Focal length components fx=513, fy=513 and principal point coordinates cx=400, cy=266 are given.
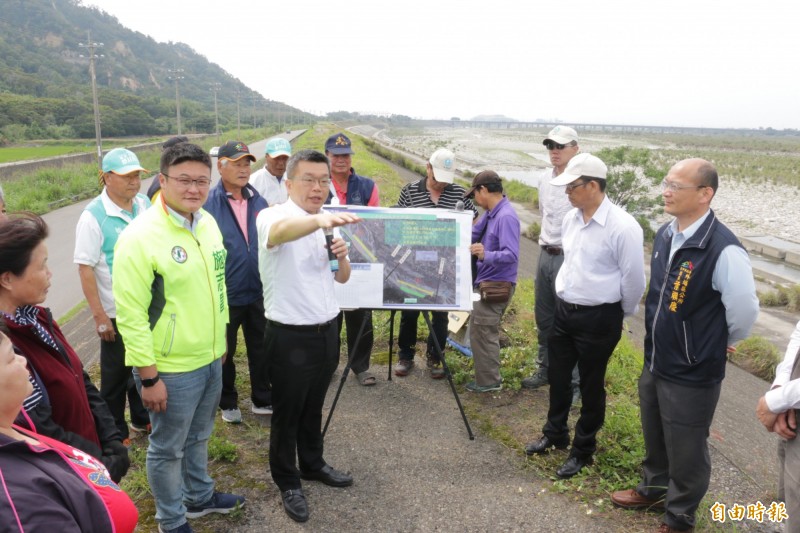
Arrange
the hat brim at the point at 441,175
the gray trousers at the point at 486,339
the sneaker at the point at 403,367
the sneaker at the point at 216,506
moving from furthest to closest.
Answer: the sneaker at the point at 403,367
the hat brim at the point at 441,175
the gray trousers at the point at 486,339
the sneaker at the point at 216,506

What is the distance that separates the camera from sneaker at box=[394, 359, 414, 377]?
5359 mm

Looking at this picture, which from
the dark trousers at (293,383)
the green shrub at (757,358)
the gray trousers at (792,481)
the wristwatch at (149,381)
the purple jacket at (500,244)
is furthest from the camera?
the green shrub at (757,358)

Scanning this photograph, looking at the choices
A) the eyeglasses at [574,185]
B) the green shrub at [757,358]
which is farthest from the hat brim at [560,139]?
the green shrub at [757,358]

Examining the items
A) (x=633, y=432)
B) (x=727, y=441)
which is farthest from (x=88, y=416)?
(x=727, y=441)

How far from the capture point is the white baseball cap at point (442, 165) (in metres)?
4.87

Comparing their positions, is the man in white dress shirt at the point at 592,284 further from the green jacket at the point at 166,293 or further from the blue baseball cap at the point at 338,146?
the green jacket at the point at 166,293

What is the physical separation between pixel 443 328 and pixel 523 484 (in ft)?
5.99

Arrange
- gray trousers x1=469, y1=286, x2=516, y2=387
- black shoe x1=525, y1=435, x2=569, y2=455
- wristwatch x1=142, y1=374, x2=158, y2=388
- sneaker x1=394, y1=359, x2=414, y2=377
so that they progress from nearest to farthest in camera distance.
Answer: wristwatch x1=142, y1=374, x2=158, y2=388 → black shoe x1=525, y1=435, x2=569, y2=455 → gray trousers x1=469, y1=286, x2=516, y2=387 → sneaker x1=394, y1=359, x2=414, y2=377

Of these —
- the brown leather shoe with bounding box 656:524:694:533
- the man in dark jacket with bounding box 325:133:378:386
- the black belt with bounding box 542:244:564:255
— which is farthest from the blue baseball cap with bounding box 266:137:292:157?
the brown leather shoe with bounding box 656:524:694:533

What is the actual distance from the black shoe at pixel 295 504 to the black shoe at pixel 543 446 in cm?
179

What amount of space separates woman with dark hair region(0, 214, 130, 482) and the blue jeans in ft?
1.91

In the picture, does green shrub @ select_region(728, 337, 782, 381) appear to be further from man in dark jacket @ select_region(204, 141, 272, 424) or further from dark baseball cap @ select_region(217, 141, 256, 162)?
dark baseball cap @ select_region(217, 141, 256, 162)

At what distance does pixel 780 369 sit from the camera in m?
2.80

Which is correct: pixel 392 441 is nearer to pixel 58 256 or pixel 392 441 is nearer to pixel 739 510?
pixel 739 510
